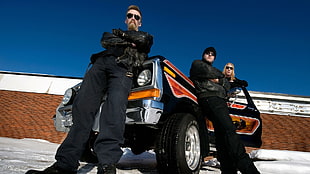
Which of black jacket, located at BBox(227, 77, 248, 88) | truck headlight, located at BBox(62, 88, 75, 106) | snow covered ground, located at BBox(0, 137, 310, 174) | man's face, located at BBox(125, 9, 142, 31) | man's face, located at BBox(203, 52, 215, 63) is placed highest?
man's face, located at BBox(125, 9, 142, 31)

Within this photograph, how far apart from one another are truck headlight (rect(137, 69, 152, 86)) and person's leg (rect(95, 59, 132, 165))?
0.21m

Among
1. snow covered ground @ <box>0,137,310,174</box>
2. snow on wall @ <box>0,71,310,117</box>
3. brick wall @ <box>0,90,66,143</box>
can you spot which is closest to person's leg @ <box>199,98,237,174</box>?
snow covered ground @ <box>0,137,310,174</box>

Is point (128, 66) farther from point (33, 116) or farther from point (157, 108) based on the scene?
point (33, 116)

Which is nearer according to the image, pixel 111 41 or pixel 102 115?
pixel 102 115

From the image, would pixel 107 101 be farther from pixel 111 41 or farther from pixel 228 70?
pixel 228 70

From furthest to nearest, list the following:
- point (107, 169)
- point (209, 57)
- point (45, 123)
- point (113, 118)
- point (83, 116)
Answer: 1. point (45, 123)
2. point (209, 57)
3. point (83, 116)
4. point (113, 118)
5. point (107, 169)

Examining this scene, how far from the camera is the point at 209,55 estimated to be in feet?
9.03

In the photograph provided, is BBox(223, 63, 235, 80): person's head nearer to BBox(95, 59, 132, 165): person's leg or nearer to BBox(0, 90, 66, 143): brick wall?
BBox(95, 59, 132, 165): person's leg

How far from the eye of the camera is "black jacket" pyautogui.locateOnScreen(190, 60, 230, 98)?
2.47 meters

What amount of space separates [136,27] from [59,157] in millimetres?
1443

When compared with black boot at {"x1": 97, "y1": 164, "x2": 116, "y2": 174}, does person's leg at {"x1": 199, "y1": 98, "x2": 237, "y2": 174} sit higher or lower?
higher

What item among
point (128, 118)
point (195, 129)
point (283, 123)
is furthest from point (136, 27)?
point (283, 123)

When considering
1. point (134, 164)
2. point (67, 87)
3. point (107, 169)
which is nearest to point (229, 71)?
point (134, 164)

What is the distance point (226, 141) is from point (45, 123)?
12.2 meters
